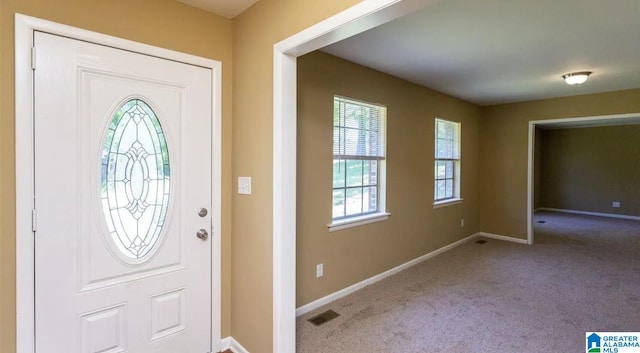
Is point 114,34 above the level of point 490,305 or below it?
above

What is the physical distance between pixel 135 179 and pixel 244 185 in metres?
0.64

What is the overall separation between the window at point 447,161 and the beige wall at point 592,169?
5.36 m

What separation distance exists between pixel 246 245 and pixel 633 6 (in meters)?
2.98

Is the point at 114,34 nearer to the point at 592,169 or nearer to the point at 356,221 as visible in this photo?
the point at 356,221

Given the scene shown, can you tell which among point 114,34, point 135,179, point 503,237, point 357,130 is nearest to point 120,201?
point 135,179

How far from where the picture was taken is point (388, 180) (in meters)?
3.67

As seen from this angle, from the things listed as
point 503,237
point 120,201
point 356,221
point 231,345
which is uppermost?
point 120,201

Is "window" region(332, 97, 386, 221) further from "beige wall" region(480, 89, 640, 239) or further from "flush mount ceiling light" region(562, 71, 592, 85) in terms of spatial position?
"beige wall" region(480, 89, 640, 239)

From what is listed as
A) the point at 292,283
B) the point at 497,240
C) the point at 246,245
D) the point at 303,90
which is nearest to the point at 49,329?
the point at 246,245

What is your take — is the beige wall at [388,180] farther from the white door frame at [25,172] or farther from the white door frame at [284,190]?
the white door frame at [25,172]

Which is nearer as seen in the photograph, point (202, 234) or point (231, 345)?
point (202, 234)

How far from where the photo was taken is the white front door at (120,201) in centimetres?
160

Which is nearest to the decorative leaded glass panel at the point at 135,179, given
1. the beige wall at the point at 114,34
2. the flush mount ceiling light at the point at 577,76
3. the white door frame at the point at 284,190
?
the beige wall at the point at 114,34

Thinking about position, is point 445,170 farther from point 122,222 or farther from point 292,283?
point 122,222
